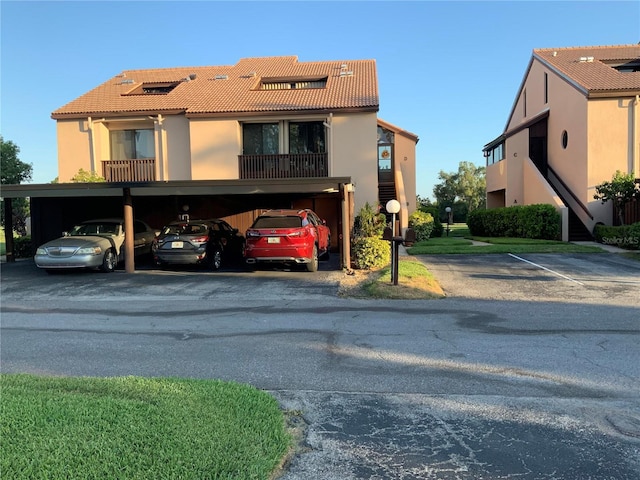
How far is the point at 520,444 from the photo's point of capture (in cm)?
356

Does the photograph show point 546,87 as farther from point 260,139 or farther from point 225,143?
point 225,143

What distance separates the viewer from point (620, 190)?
18547mm

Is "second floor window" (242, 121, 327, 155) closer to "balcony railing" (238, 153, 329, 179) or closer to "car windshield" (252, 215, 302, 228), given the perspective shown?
"balcony railing" (238, 153, 329, 179)

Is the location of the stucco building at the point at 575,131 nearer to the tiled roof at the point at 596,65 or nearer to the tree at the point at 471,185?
the tiled roof at the point at 596,65

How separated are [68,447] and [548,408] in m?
3.82

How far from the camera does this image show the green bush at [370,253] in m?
13.7

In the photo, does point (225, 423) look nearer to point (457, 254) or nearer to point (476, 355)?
point (476, 355)

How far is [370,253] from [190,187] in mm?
5425

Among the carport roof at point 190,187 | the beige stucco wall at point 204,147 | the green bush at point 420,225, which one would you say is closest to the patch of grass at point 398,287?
the carport roof at point 190,187

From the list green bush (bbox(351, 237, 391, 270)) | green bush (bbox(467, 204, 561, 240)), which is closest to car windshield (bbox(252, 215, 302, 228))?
green bush (bbox(351, 237, 391, 270))

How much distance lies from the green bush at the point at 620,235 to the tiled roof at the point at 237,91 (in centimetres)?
1031

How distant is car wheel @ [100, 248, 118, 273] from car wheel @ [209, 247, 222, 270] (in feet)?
9.55

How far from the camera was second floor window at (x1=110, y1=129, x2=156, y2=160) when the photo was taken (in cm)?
2109

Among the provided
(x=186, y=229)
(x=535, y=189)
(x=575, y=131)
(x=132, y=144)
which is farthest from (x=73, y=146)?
(x=575, y=131)
